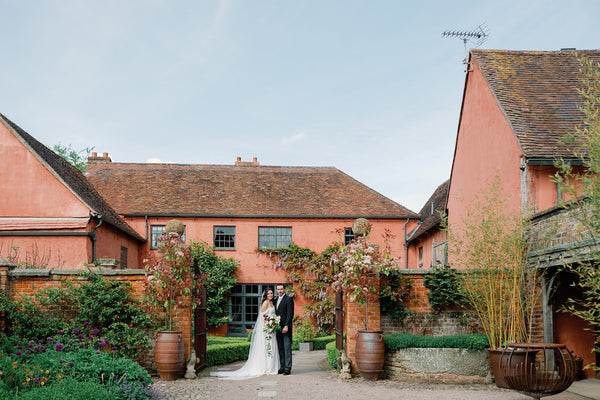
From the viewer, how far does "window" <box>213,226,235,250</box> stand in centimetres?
2295

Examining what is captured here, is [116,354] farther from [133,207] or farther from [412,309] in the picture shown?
[133,207]

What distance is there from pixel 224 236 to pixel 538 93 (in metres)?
13.3

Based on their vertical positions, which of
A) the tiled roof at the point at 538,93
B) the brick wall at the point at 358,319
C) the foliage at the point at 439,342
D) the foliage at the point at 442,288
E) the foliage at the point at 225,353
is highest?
the tiled roof at the point at 538,93

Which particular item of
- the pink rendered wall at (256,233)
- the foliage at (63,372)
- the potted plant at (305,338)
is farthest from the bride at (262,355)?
the pink rendered wall at (256,233)

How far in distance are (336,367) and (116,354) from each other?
14.3 ft

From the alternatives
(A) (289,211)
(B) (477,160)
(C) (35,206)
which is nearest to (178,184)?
(A) (289,211)

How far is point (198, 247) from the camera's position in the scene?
22141 mm

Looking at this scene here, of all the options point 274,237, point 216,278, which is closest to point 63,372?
point 216,278

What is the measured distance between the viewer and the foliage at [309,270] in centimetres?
2209

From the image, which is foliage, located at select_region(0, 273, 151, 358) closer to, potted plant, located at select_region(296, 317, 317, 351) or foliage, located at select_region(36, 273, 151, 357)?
foliage, located at select_region(36, 273, 151, 357)

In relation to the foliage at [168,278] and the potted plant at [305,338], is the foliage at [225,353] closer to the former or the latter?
the foliage at [168,278]

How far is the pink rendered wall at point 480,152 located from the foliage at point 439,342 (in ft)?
11.2

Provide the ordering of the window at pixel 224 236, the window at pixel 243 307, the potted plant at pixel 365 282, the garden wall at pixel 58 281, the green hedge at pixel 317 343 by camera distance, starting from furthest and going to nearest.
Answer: the window at pixel 224 236 → the window at pixel 243 307 → the green hedge at pixel 317 343 → the garden wall at pixel 58 281 → the potted plant at pixel 365 282

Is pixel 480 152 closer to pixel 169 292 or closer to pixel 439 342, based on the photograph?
pixel 439 342
